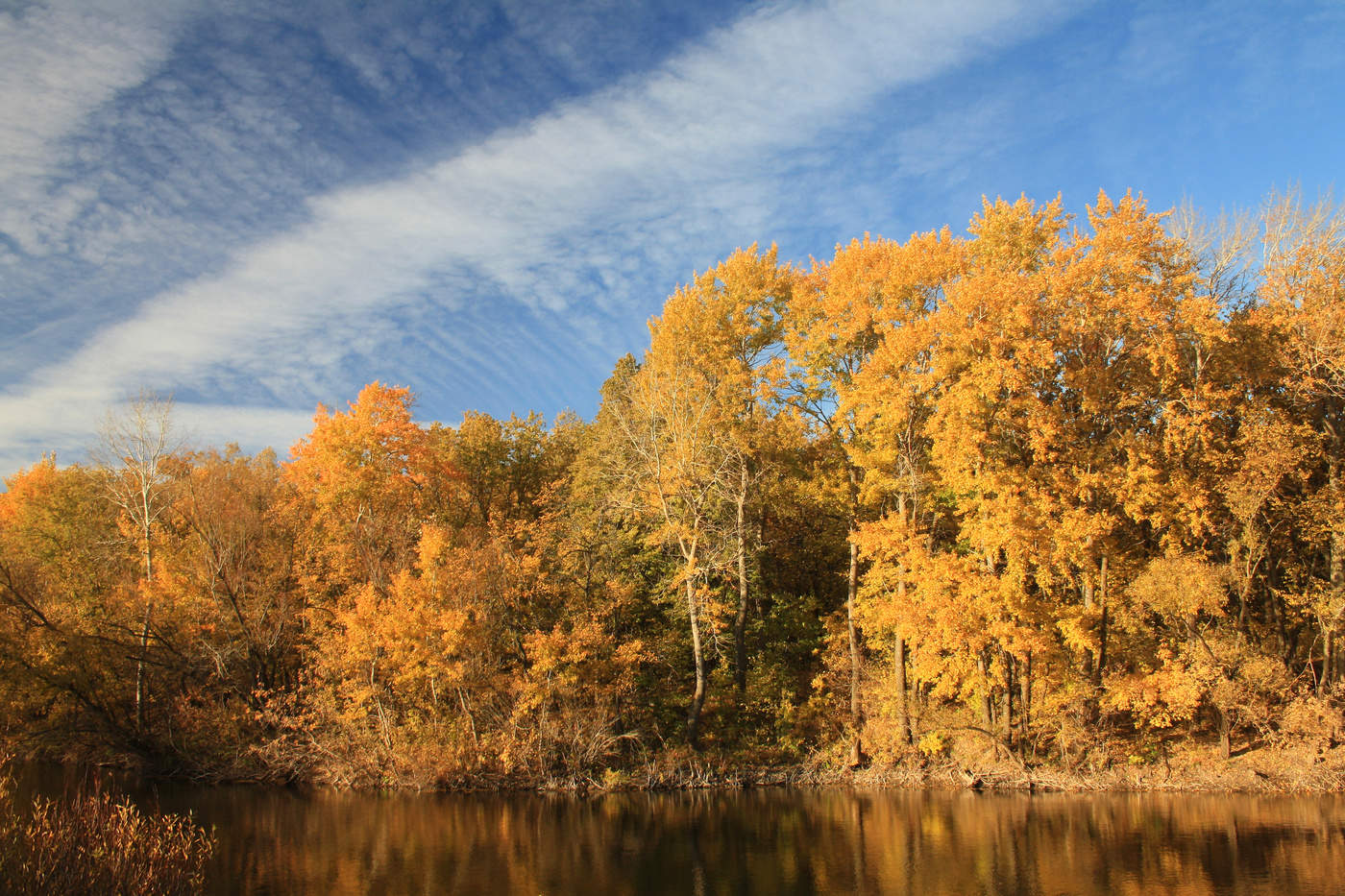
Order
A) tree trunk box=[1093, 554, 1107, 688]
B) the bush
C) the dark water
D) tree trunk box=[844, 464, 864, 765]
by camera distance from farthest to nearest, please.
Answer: tree trunk box=[844, 464, 864, 765] → tree trunk box=[1093, 554, 1107, 688] → the dark water → the bush

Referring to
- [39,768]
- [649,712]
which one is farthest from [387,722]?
[39,768]

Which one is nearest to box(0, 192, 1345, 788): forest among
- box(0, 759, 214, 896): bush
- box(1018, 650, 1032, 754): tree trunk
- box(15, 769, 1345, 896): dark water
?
box(1018, 650, 1032, 754): tree trunk

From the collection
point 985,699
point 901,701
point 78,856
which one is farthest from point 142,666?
point 985,699

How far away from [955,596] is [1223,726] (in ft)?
26.1

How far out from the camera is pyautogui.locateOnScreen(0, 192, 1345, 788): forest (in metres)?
23.0

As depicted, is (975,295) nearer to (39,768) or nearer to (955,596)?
(955,596)

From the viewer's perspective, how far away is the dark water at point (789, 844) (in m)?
15.3

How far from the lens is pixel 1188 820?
19.3m

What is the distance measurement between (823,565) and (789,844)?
653 inches

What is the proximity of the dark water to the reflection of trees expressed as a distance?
61 millimetres

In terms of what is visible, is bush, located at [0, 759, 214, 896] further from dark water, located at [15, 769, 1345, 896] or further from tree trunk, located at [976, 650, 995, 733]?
tree trunk, located at [976, 650, 995, 733]

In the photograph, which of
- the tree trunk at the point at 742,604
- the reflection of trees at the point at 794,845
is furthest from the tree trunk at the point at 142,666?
the tree trunk at the point at 742,604

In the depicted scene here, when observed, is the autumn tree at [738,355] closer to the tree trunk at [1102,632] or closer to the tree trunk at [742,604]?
Result: the tree trunk at [742,604]

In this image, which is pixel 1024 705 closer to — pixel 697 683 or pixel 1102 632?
pixel 1102 632
